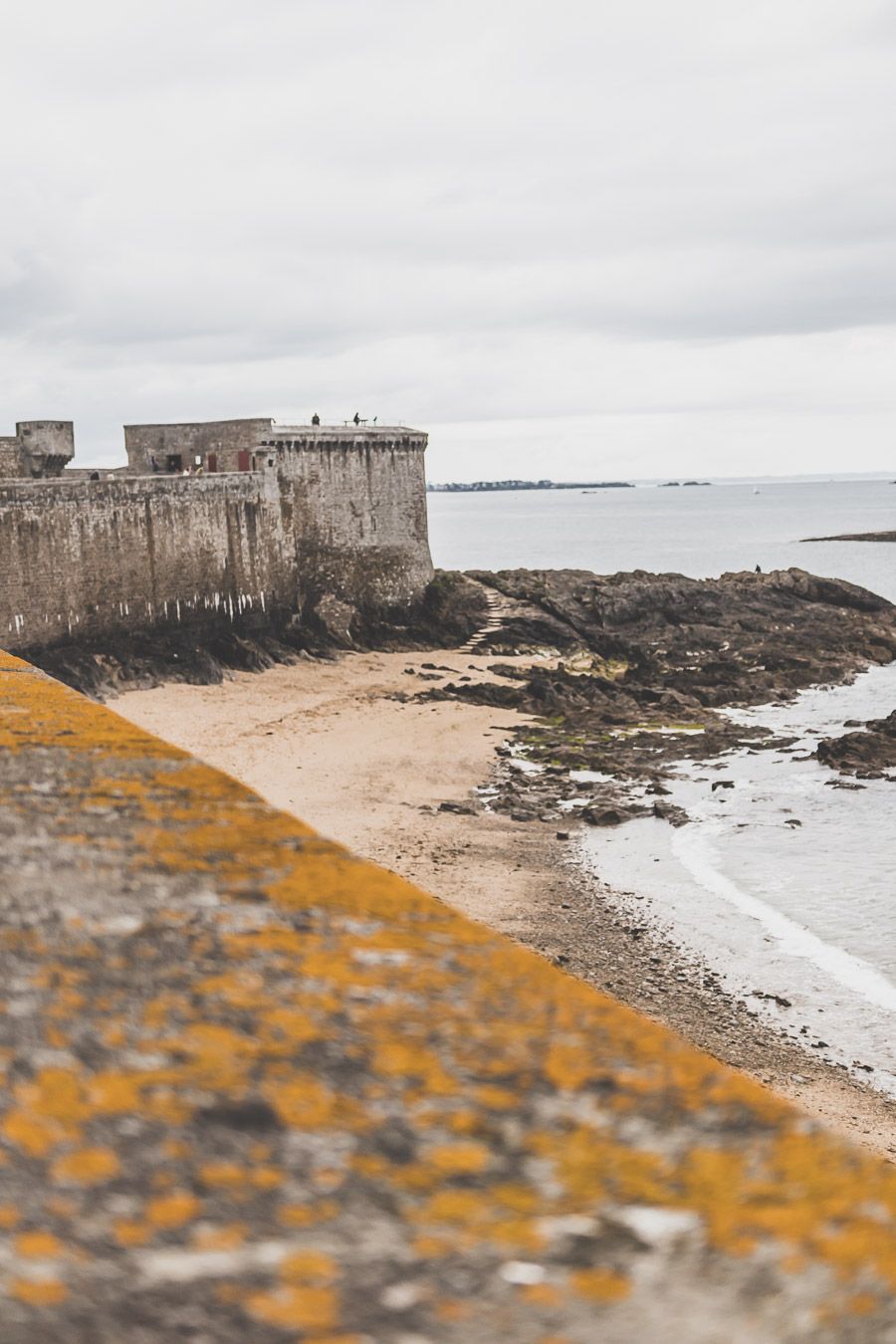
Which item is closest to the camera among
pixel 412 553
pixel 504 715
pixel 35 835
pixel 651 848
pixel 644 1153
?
pixel 644 1153

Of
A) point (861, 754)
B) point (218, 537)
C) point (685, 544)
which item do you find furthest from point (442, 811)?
point (685, 544)

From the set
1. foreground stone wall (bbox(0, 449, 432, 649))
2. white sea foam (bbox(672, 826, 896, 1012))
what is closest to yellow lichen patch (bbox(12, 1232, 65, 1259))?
white sea foam (bbox(672, 826, 896, 1012))

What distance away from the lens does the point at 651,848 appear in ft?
65.4

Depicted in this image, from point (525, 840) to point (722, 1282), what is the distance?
19.0 m

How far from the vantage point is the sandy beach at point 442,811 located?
12906mm

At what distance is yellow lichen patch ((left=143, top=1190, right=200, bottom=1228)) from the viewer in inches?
53.9

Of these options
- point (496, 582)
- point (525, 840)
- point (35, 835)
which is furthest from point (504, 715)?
point (35, 835)

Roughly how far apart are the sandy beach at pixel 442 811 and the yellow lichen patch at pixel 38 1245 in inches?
423

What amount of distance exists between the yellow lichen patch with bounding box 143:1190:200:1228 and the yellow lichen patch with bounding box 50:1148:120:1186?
0.25ft

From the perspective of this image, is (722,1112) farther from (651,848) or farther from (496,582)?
(496,582)

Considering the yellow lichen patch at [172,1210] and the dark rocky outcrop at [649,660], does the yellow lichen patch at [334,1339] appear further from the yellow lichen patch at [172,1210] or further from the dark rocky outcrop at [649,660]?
the dark rocky outcrop at [649,660]

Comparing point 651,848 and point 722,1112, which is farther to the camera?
point 651,848

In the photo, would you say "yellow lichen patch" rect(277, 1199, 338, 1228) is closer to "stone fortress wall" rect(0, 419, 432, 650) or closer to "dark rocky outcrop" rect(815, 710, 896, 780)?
"dark rocky outcrop" rect(815, 710, 896, 780)

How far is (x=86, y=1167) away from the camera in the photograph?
57.2 inches
